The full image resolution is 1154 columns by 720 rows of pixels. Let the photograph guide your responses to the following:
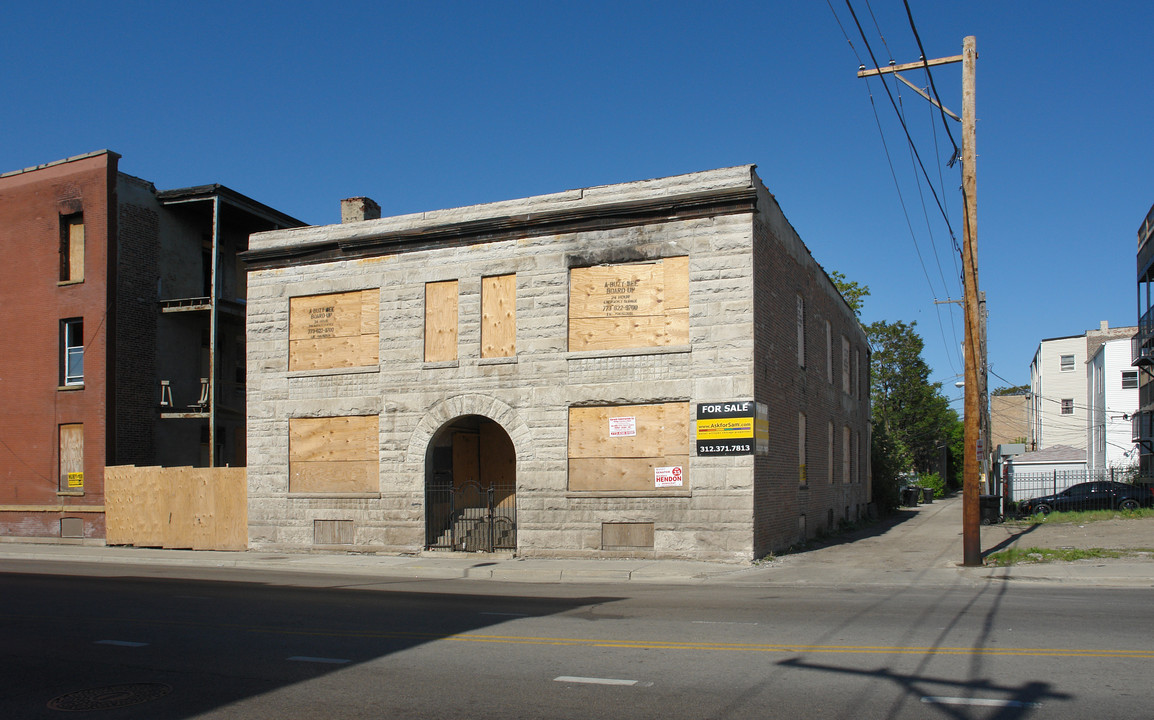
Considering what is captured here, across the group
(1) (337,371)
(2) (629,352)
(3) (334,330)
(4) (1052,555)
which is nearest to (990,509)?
(4) (1052,555)

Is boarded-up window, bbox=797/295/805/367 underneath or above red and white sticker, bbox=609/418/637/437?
above

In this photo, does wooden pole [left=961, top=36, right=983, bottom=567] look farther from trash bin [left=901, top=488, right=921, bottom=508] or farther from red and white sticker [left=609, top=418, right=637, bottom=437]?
trash bin [left=901, top=488, right=921, bottom=508]

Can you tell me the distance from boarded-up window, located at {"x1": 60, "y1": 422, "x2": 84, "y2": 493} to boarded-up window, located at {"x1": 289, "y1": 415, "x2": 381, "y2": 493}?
9.02m

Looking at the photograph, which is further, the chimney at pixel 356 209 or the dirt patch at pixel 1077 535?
the chimney at pixel 356 209

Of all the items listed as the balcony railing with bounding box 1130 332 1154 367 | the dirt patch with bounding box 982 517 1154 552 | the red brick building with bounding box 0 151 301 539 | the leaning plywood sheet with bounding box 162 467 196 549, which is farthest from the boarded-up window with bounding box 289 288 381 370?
the balcony railing with bounding box 1130 332 1154 367

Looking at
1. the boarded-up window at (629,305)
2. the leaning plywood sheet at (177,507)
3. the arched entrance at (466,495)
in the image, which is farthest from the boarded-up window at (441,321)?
the leaning plywood sheet at (177,507)

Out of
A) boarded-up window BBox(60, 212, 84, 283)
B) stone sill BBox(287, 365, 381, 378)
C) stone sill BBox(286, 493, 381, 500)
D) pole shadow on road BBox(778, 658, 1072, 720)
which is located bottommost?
stone sill BBox(286, 493, 381, 500)

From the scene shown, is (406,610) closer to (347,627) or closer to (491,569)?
(347,627)

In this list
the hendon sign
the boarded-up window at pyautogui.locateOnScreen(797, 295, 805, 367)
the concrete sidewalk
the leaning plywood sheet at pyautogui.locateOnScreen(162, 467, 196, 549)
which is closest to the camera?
the concrete sidewalk

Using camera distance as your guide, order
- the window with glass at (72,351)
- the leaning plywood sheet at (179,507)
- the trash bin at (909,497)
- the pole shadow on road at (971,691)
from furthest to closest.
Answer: the trash bin at (909,497)
the window with glass at (72,351)
the leaning plywood sheet at (179,507)
the pole shadow on road at (971,691)

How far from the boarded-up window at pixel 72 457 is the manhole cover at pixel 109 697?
22.3m

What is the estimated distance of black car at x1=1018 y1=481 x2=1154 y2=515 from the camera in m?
29.5

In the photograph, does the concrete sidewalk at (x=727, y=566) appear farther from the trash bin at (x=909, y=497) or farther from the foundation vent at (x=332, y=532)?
the trash bin at (x=909, y=497)

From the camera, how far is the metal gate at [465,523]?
20.5 metres
